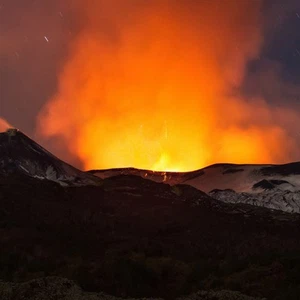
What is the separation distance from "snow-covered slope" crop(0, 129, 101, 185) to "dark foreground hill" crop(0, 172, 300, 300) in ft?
39.4

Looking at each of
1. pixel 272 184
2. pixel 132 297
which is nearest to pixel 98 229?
pixel 132 297

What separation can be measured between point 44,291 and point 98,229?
1819 inches

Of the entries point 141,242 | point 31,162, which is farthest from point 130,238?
point 31,162

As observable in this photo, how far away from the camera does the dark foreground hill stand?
22562 millimetres

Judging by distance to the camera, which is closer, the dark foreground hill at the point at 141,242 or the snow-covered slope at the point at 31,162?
the dark foreground hill at the point at 141,242

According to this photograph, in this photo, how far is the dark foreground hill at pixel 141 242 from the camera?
2256 centimetres

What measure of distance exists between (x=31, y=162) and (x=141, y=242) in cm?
10381

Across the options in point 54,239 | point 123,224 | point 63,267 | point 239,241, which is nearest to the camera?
point 63,267

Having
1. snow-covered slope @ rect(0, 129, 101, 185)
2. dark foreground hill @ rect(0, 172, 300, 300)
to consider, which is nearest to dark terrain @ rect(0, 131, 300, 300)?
dark foreground hill @ rect(0, 172, 300, 300)

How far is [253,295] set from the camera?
1956 cm

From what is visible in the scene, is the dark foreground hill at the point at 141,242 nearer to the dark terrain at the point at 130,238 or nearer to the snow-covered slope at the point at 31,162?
the dark terrain at the point at 130,238

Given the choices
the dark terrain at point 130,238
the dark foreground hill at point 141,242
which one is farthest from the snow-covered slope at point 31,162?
the dark foreground hill at point 141,242

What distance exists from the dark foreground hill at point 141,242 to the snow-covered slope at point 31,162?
1201 cm

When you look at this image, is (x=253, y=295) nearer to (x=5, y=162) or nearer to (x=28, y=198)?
(x=28, y=198)
